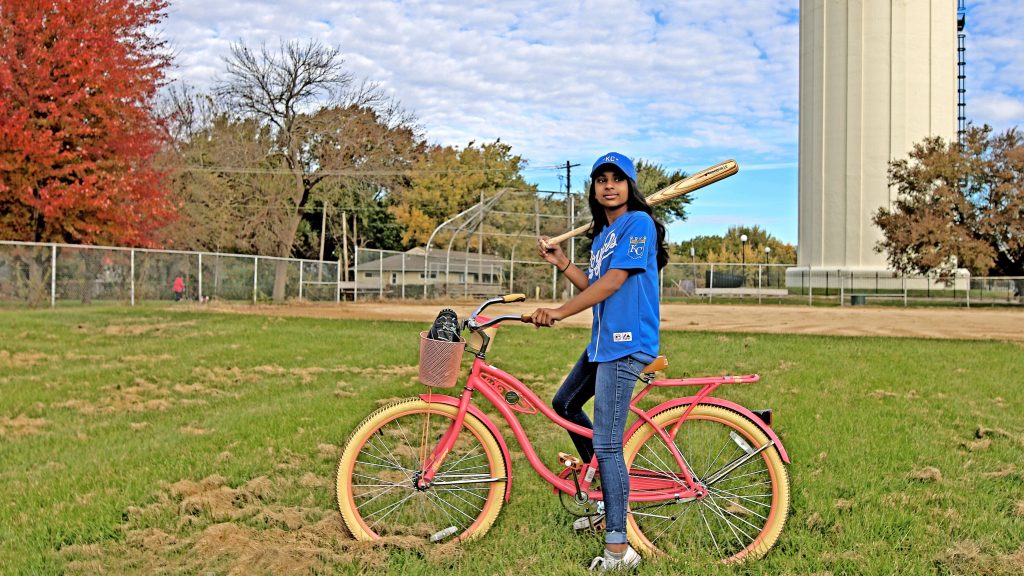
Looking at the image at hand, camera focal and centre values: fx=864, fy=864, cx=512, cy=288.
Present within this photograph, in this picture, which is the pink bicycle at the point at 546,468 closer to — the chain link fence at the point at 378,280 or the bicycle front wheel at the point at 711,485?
the bicycle front wheel at the point at 711,485

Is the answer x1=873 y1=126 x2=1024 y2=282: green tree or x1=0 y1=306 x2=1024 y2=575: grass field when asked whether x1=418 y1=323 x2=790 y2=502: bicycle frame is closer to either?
x1=0 y1=306 x2=1024 y2=575: grass field

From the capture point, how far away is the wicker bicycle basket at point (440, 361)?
3785mm

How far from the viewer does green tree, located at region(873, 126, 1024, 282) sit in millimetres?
33844

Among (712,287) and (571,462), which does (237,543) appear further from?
(712,287)

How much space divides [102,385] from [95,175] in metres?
14.2

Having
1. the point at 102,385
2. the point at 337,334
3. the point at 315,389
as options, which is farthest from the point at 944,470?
the point at 337,334

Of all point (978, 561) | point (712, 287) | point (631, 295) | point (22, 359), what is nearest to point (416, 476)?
point (631, 295)

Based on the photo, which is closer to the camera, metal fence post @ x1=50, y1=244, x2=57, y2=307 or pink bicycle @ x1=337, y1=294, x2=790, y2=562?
pink bicycle @ x1=337, y1=294, x2=790, y2=562

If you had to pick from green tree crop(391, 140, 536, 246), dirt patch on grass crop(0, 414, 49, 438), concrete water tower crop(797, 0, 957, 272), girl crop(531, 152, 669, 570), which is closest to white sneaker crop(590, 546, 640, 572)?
girl crop(531, 152, 669, 570)

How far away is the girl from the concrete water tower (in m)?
47.5

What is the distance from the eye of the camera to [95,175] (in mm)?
22031

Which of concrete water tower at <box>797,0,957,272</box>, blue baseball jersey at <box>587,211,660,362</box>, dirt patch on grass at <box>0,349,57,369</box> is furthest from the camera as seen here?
concrete water tower at <box>797,0,957,272</box>

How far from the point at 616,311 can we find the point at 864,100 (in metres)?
50.0

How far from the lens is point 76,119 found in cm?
2166
